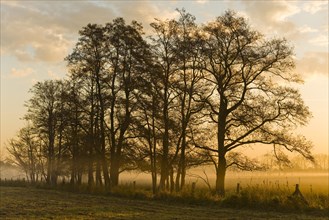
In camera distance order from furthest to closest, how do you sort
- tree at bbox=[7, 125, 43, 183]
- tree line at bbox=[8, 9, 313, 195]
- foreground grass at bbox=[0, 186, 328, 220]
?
tree at bbox=[7, 125, 43, 183] < tree line at bbox=[8, 9, 313, 195] < foreground grass at bbox=[0, 186, 328, 220]

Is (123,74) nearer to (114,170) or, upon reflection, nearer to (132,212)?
(114,170)

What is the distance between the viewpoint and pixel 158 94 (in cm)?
4228

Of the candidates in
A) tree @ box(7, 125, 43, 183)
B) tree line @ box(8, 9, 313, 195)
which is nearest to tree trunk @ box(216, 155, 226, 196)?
tree line @ box(8, 9, 313, 195)

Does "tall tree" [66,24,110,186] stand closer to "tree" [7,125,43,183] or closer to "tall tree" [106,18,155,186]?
"tall tree" [106,18,155,186]

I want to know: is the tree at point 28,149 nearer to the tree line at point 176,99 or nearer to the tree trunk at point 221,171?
the tree line at point 176,99

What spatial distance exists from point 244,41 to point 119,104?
15.0 meters

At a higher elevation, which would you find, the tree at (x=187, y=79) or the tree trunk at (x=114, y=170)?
the tree at (x=187, y=79)

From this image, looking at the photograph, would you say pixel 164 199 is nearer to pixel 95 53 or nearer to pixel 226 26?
pixel 226 26

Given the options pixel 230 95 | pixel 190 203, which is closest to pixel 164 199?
pixel 190 203

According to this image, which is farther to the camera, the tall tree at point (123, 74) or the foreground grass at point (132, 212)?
the tall tree at point (123, 74)

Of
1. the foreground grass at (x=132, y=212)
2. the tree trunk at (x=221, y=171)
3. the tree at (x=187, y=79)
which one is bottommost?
the foreground grass at (x=132, y=212)

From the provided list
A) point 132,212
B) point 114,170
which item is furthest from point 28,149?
point 132,212

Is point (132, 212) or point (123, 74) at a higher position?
point (123, 74)

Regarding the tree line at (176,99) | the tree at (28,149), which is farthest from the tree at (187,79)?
the tree at (28,149)
